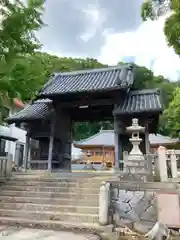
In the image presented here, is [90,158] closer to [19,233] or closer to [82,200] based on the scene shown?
[82,200]

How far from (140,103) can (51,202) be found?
668 centimetres

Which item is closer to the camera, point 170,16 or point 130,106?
point 170,16

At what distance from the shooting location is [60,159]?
13023 millimetres

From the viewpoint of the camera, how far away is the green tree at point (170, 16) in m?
6.83

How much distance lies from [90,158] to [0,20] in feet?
72.6

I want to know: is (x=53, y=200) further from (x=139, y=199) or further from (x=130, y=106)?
(x=130, y=106)

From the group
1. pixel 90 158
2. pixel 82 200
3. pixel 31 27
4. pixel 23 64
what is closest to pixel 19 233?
pixel 82 200

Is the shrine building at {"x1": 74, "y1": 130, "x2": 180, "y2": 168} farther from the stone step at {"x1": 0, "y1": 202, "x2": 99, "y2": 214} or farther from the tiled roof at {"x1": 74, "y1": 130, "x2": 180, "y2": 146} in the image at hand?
the stone step at {"x1": 0, "y1": 202, "x2": 99, "y2": 214}

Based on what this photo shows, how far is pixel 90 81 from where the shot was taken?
1338 cm

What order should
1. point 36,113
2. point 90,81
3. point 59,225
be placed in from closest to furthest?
point 59,225, point 36,113, point 90,81

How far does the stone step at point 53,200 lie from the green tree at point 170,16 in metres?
5.54

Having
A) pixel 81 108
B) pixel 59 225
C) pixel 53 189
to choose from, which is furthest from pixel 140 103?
pixel 59 225

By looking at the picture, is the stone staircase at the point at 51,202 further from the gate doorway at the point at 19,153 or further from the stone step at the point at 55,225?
the gate doorway at the point at 19,153

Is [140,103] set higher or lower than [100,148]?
higher
